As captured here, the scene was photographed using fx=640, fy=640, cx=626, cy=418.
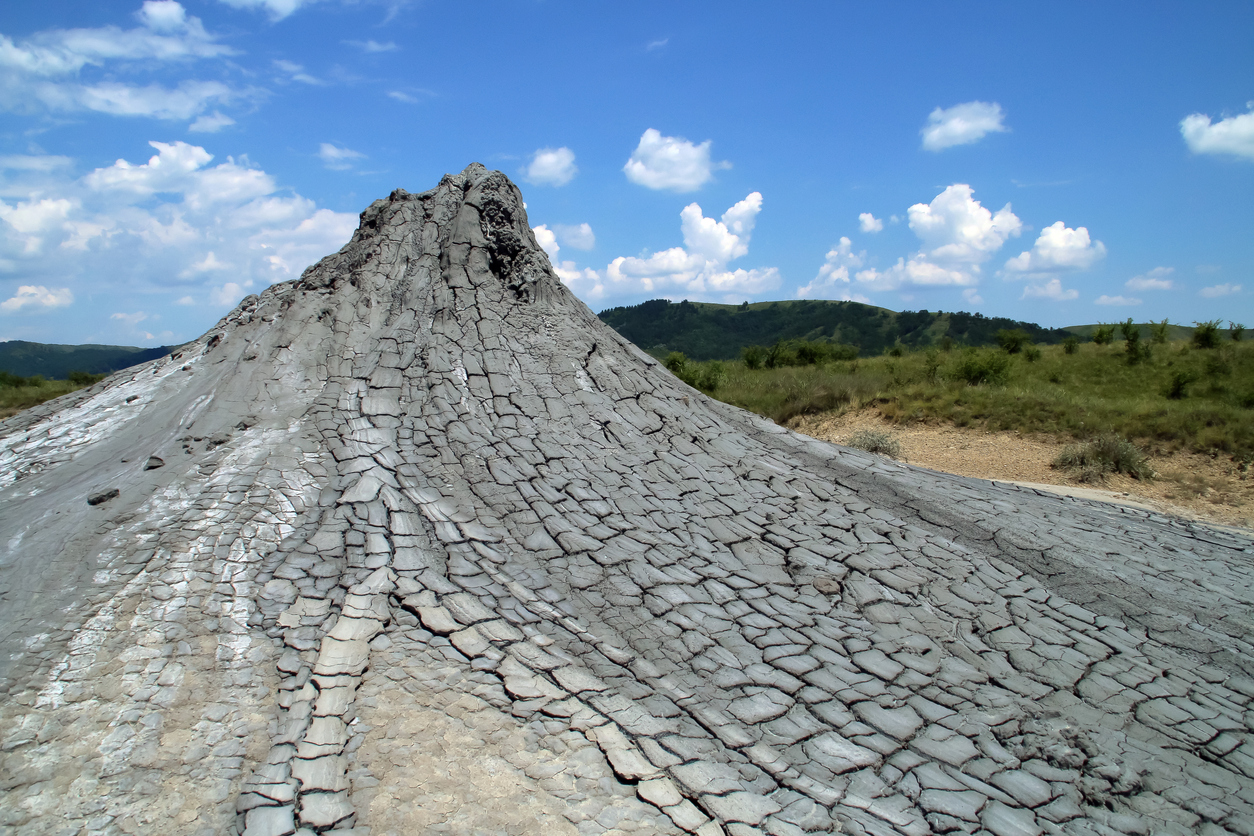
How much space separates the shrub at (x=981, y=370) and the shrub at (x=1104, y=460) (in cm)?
499

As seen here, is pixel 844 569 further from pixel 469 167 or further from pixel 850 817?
pixel 469 167

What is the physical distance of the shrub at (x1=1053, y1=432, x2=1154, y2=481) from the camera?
8.88 m

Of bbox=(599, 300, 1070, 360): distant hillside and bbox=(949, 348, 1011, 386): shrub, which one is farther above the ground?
bbox=(599, 300, 1070, 360): distant hillside

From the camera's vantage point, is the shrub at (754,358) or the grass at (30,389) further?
the shrub at (754,358)

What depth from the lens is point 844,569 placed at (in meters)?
4.01

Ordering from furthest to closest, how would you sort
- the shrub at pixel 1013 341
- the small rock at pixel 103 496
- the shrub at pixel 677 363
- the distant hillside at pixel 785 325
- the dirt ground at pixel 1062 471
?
the distant hillside at pixel 785 325, the shrub at pixel 1013 341, the shrub at pixel 677 363, the dirt ground at pixel 1062 471, the small rock at pixel 103 496

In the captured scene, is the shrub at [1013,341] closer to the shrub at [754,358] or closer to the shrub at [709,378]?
the shrub at [754,358]

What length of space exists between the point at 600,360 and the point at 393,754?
3.42 meters

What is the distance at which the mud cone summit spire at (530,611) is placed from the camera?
8.48ft

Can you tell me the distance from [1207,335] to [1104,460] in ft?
30.0

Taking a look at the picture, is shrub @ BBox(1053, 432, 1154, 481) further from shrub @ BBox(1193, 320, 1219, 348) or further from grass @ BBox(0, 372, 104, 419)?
grass @ BBox(0, 372, 104, 419)

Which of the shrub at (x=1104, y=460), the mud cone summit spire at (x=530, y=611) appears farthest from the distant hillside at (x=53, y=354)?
the shrub at (x=1104, y=460)

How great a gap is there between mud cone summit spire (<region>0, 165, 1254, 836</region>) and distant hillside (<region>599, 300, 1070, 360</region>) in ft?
138

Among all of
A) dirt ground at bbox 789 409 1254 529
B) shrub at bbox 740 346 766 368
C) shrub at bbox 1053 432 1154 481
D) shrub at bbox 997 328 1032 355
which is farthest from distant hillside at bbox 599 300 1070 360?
shrub at bbox 1053 432 1154 481
